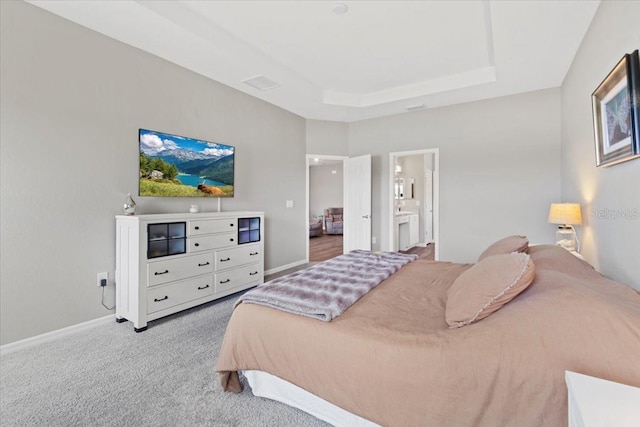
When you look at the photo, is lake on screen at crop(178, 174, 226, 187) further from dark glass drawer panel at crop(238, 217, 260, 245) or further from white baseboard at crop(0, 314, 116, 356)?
white baseboard at crop(0, 314, 116, 356)

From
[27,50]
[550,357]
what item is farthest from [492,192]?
[27,50]

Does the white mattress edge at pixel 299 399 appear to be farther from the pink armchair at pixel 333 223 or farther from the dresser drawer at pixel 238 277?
the pink armchair at pixel 333 223

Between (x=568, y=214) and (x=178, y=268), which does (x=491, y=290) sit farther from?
(x=178, y=268)

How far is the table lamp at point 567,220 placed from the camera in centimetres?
271

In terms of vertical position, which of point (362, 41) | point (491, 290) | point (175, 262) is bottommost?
point (175, 262)

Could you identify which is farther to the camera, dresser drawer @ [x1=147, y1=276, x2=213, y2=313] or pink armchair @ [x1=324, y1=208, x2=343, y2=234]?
pink armchair @ [x1=324, y1=208, x2=343, y2=234]

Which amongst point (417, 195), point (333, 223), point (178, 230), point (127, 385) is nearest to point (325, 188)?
point (333, 223)

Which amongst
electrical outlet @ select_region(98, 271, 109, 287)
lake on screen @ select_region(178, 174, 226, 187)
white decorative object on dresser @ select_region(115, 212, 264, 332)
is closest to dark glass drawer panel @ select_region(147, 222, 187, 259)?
white decorative object on dresser @ select_region(115, 212, 264, 332)

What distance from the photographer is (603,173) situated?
2141 mm

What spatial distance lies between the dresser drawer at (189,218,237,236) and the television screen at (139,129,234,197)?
541mm

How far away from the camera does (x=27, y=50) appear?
2.30 metres

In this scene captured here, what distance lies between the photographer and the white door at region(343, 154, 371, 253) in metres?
5.12

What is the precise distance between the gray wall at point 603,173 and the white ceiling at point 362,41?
13.3 inches

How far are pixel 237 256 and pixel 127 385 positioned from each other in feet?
5.69
